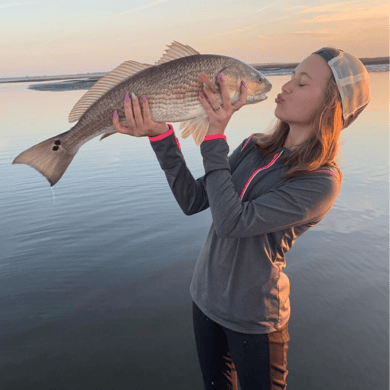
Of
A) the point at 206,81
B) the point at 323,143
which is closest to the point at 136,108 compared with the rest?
the point at 206,81

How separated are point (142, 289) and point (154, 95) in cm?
347

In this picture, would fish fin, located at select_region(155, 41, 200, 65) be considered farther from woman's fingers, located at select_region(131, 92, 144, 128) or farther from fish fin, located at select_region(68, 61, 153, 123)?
woman's fingers, located at select_region(131, 92, 144, 128)

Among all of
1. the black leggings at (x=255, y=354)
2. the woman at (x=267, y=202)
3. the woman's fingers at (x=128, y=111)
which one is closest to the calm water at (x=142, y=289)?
the black leggings at (x=255, y=354)

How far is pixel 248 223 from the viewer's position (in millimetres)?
2090

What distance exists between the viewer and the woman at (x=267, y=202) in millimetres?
2150

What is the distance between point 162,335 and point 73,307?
1.28m

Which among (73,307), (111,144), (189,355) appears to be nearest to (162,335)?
(189,355)

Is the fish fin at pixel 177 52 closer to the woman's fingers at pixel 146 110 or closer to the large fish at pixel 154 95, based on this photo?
Answer: the large fish at pixel 154 95

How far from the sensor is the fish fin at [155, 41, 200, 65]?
252cm

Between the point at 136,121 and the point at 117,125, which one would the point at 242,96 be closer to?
the point at 136,121

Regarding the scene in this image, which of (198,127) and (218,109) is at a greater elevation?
(218,109)

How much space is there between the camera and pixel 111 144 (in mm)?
13656

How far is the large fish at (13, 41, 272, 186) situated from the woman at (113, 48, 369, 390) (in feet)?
0.26

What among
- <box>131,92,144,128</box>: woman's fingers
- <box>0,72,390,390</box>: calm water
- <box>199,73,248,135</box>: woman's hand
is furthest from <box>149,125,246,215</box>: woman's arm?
<box>0,72,390,390</box>: calm water
